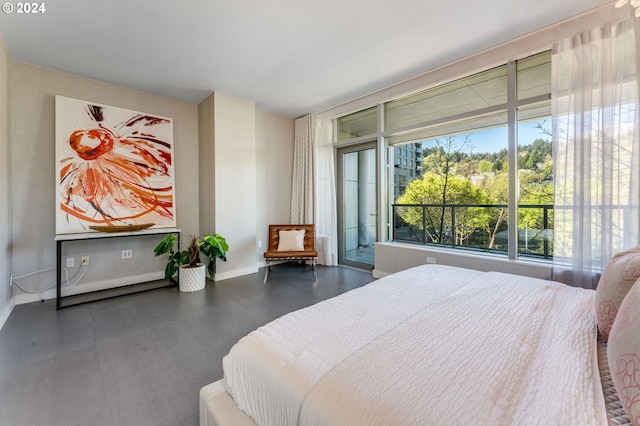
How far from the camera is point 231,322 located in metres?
2.48

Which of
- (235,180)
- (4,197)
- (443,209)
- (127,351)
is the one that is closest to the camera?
(127,351)

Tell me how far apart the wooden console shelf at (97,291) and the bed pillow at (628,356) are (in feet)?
13.0

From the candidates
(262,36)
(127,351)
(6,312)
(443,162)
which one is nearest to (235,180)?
(262,36)

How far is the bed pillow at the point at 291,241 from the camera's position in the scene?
13.6ft

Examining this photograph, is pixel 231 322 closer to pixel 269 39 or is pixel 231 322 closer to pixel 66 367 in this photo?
pixel 66 367

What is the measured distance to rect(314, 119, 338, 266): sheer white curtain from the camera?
14.9ft

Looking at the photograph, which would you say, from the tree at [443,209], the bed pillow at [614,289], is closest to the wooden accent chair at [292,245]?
the tree at [443,209]

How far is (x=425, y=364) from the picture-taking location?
85cm

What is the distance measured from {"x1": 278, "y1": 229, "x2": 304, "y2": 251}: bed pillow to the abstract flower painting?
63.1 inches

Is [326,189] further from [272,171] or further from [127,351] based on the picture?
[127,351]

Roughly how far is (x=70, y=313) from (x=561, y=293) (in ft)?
13.5

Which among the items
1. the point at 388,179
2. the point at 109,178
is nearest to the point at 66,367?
the point at 109,178

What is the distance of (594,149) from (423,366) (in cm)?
263

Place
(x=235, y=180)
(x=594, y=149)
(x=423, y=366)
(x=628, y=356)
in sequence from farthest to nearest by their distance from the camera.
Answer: (x=235, y=180), (x=594, y=149), (x=423, y=366), (x=628, y=356)
